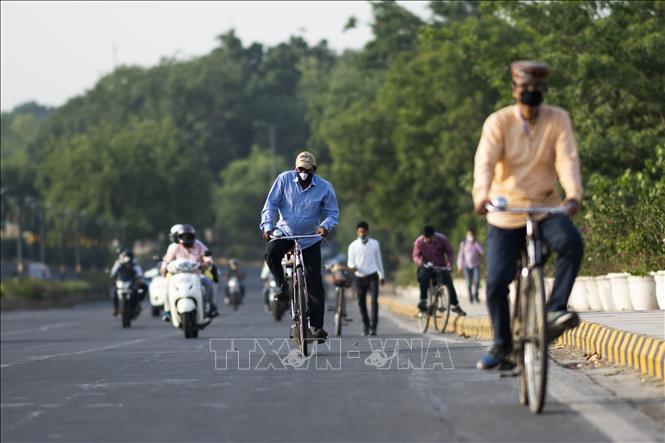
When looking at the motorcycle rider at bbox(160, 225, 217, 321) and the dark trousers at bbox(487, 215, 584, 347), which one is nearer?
the dark trousers at bbox(487, 215, 584, 347)

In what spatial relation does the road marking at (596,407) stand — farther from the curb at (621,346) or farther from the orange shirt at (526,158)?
the orange shirt at (526,158)

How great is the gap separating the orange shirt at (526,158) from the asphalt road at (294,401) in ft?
4.32

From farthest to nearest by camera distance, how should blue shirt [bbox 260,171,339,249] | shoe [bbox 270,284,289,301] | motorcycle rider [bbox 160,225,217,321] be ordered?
motorcycle rider [bbox 160,225,217,321] < shoe [bbox 270,284,289,301] < blue shirt [bbox 260,171,339,249]

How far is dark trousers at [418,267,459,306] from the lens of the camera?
80.0 ft

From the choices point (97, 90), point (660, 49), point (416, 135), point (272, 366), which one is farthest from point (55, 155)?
point (272, 366)

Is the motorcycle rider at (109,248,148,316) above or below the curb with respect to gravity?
above

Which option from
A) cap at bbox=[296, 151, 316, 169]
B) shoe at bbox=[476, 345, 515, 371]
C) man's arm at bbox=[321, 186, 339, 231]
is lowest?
shoe at bbox=[476, 345, 515, 371]

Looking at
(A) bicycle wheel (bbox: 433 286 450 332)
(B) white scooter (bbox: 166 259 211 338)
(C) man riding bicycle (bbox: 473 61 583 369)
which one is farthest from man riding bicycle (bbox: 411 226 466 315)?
(C) man riding bicycle (bbox: 473 61 583 369)

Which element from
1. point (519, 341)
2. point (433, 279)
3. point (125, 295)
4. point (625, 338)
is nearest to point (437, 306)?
point (433, 279)

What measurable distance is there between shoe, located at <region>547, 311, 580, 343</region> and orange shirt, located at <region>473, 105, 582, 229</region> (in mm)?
637

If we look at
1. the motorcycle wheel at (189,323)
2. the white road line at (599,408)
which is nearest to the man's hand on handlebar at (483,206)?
the white road line at (599,408)

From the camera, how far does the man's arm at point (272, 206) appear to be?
598 inches

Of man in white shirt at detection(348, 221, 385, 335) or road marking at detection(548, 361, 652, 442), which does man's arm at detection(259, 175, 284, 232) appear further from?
man in white shirt at detection(348, 221, 385, 335)

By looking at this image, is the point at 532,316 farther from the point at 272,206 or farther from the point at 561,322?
the point at 272,206
